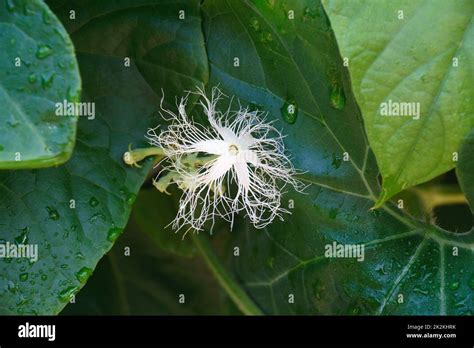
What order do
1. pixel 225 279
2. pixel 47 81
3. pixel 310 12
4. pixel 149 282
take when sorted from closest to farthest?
pixel 47 81, pixel 310 12, pixel 225 279, pixel 149 282

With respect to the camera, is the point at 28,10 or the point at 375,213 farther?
the point at 375,213

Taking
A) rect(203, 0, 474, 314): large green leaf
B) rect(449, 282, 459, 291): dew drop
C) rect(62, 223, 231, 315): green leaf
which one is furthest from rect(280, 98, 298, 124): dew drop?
rect(62, 223, 231, 315): green leaf

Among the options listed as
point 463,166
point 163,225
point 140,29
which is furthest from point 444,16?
point 163,225

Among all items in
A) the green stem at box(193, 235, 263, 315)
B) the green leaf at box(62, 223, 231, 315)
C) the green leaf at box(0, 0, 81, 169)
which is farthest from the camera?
the green leaf at box(62, 223, 231, 315)

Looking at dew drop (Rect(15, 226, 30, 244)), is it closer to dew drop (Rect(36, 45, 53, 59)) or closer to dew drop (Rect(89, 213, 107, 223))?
dew drop (Rect(89, 213, 107, 223))

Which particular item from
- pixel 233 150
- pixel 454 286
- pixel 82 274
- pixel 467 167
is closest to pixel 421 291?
pixel 454 286

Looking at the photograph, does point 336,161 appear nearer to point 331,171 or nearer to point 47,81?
point 331,171
